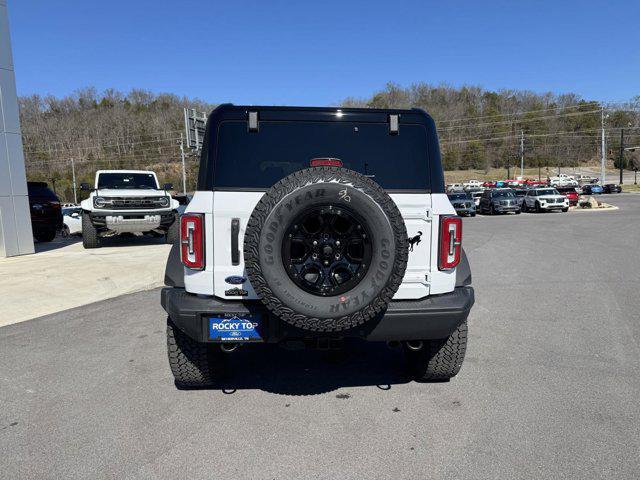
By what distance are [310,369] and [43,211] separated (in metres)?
13.0

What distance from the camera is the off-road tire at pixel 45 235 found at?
575 inches

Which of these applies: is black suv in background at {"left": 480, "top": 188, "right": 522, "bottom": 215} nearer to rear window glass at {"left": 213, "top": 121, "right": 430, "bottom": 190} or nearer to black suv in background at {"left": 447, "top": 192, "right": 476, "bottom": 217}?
black suv in background at {"left": 447, "top": 192, "right": 476, "bottom": 217}

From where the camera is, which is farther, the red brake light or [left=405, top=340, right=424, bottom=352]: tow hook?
[left=405, top=340, right=424, bottom=352]: tow hook

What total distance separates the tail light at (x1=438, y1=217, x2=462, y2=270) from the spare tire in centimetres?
49

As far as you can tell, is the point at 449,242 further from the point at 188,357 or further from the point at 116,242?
the point at 116,242

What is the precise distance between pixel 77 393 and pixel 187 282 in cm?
140

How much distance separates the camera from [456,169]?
363ft

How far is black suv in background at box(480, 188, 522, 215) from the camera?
95.5 ft

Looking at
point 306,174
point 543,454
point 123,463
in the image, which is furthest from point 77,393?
point 543,454

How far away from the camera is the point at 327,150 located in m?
3.44

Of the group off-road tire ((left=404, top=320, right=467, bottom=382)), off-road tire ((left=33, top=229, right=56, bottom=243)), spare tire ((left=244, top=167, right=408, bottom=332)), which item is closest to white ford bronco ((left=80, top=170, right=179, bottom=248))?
off-road tire ((left=33, top=229, right=56, bottom=243))

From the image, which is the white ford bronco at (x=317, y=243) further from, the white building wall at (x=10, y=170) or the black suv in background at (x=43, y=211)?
the black suv in background at (x=43, y=211)

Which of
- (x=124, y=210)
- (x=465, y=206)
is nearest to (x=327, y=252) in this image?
(x=124, y=210)

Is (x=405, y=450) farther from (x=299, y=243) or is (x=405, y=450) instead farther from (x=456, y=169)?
(x=456, y=169)
